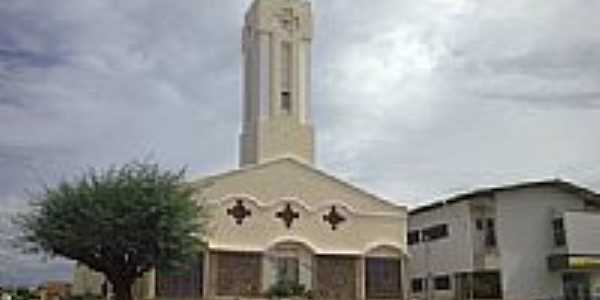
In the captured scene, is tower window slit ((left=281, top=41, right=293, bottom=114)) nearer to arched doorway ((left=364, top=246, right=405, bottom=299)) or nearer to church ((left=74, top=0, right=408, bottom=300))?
church ((left=74, top=0, right=408, bottom=300))

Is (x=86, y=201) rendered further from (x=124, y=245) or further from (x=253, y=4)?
(x=253, y=4)

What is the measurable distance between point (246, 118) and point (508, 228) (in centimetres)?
1913

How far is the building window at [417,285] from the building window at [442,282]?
1.76m

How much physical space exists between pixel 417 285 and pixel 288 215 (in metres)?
14.2

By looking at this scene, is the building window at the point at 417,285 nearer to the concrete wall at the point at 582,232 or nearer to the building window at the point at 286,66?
the concrete wall at the point at 582,232

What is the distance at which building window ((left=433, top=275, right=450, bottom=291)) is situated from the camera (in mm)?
54344

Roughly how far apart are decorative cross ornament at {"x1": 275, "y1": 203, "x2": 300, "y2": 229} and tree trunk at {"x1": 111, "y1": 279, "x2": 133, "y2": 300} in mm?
12776

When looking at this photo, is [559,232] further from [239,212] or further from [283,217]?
[239,212]

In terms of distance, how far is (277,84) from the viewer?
55406 millimetres

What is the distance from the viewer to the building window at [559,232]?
50.8 metres

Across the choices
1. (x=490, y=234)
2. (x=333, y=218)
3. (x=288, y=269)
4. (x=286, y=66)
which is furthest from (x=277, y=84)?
(x=490, y=234)

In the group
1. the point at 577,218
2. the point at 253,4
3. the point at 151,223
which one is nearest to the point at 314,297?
the point at 151,223

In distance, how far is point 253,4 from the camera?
57969 millimetres

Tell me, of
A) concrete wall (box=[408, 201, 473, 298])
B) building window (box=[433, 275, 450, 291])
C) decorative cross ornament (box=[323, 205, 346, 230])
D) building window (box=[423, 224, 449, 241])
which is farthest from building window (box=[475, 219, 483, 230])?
decorative cross ornament (box=[323, 205, 346, 230])
